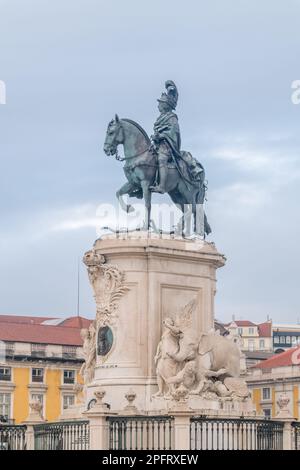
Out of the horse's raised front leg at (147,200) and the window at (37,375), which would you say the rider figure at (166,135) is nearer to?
the horse's raised front leg at (147,200)

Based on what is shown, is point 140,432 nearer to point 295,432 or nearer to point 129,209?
point 295,432

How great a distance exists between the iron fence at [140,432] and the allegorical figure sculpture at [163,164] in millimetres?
5508

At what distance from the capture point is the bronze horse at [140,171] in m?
34.4

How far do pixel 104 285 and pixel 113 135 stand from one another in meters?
3.73

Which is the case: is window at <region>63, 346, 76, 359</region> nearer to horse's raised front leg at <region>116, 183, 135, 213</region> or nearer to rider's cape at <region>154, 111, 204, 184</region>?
horse's raised front leg at <region>116, 183, 135, 213</region>

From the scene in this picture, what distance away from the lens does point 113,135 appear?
34.8 meters

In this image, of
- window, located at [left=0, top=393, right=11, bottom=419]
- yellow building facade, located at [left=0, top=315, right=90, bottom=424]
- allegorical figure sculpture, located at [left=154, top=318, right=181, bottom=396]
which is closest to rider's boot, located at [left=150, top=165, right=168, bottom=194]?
allegorical figure sculpture, located at [left=154, top=318, right=181, bottom=396]

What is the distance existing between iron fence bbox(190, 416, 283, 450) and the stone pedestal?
1923 mm

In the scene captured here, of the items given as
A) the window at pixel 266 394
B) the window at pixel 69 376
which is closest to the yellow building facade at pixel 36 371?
the window at pixel 69 376

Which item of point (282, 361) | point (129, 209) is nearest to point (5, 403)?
point (282, 361)

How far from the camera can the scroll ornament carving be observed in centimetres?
3322
